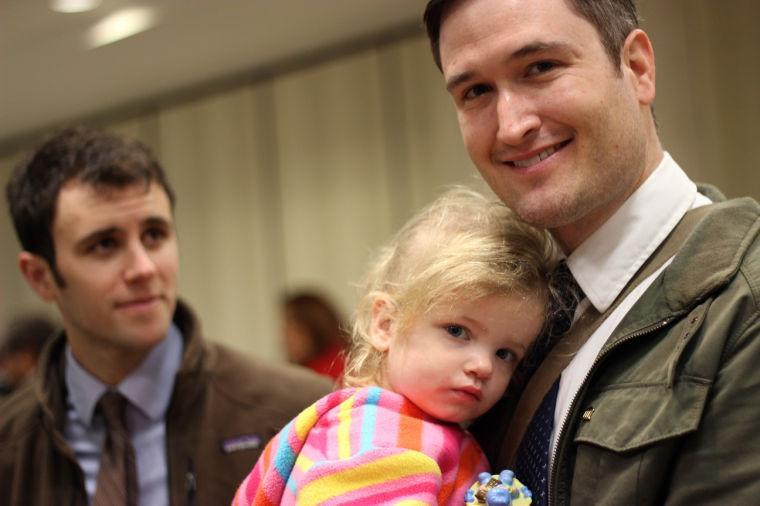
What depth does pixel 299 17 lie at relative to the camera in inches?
198

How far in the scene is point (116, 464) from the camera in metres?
2.32

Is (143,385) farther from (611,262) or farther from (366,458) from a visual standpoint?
(611,262)

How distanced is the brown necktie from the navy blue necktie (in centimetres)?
111

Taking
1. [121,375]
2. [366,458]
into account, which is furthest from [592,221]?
[121,375]

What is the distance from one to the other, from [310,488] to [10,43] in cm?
436

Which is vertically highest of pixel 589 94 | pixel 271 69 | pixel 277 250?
pixel 271 69

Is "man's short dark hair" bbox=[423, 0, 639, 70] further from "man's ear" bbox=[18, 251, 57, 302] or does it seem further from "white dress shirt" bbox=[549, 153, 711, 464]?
"man's ear" bbox=[18, 251, 57, 302]

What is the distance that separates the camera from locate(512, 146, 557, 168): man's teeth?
1.55 m

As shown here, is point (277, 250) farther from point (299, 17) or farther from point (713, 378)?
point (713, 378)

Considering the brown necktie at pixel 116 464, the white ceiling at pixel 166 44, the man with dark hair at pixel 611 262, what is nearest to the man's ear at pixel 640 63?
the man with dark hair at pixel 611 262

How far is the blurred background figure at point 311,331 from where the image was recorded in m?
4.91

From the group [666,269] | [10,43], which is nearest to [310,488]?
[666,269]

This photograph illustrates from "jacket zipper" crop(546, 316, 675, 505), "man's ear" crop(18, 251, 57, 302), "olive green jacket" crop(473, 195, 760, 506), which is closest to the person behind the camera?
"olive green jacket" crop(473, 195, 760, 506)

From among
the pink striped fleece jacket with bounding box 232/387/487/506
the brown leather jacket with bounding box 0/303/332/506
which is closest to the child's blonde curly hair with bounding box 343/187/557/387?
the pink striped fleece jacket with bounding box 232/387/487/506
